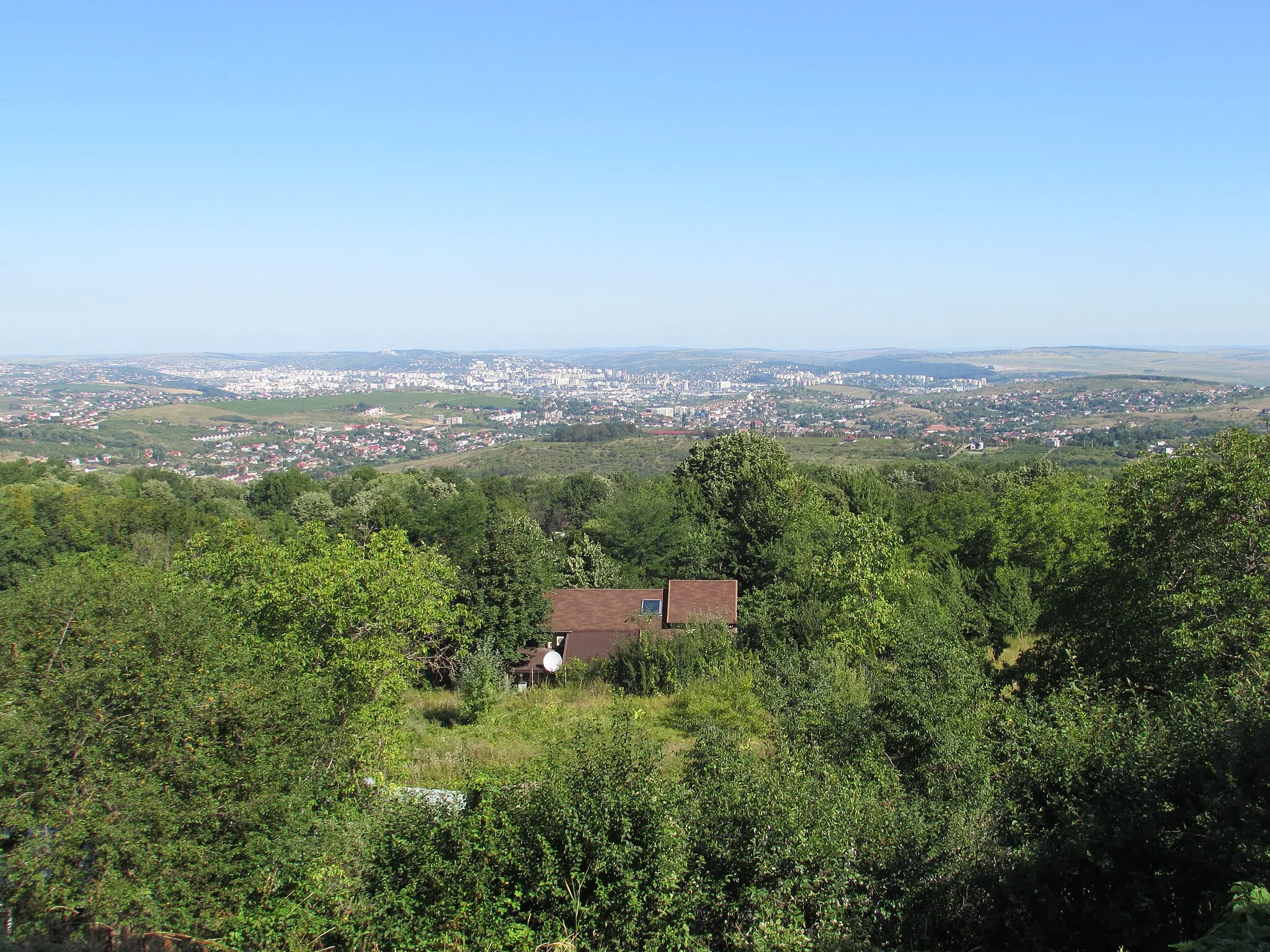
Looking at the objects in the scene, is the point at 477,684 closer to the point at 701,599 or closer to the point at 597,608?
the point at 597,608

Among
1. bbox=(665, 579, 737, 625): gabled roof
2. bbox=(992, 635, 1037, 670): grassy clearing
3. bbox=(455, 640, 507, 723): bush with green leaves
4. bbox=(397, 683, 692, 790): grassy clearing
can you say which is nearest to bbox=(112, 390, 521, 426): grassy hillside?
bbox=(665, 579, 737, 625): gabled roof

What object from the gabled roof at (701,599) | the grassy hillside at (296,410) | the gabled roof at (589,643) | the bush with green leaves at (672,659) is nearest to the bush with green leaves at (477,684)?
the bush with green leaves at (672,659)

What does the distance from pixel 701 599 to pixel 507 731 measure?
10945 millimetres

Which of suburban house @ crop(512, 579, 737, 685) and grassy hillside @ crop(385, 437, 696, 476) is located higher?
suburban house @ crop(512, 579, 737, 685)

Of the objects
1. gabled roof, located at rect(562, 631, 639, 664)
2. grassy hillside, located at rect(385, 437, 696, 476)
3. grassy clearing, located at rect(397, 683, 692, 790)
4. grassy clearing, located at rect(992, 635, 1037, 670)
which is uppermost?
grassy clearing, located at rect(397, 683, 692, 790)

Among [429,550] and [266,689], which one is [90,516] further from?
[266,689]

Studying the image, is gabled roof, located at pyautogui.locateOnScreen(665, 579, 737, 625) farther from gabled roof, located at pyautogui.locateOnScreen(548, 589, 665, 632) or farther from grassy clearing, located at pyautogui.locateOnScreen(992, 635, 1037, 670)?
grassy clearing, located at pyautogui.locateOnScreen(992, 635, 1037, 670)

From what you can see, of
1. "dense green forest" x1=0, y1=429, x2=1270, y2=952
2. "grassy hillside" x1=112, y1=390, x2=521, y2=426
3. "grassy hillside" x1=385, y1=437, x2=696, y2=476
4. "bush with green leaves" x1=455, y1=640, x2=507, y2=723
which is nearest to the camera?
"dense green forest" x1=0, y1=429, x2=1270, y2=952

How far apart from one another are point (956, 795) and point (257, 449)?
5102 inches

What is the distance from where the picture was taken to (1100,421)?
124312mm

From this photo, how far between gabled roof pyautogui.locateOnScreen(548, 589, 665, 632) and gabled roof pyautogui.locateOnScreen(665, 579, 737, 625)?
0.53m

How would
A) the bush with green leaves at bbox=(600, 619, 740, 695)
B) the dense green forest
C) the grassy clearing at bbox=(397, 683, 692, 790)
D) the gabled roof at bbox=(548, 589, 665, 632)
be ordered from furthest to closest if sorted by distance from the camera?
the gabled roof at bbox=(548, 589, 665, 632)
the bush with green leaves at bbox=(600, 619, 740, 695)
the grassy clearing at bbox=(397, 683, 692, 790)
the dense green forest

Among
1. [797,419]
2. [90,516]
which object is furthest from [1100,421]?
[90,516]

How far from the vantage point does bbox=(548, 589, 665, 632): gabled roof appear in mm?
26078
